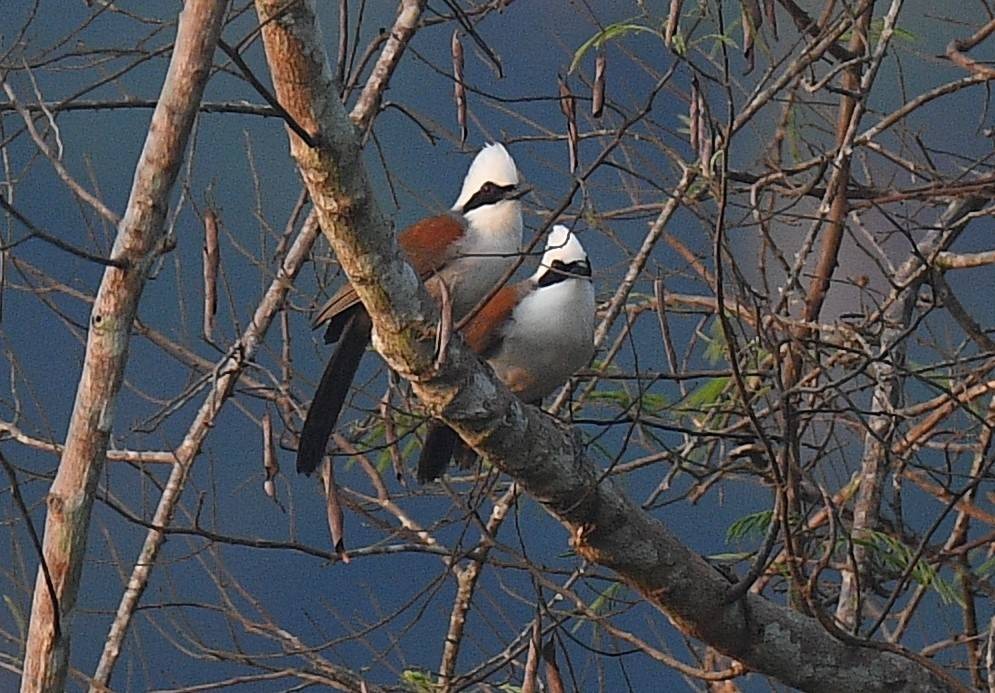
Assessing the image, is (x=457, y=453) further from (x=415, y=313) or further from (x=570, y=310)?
(x=415, y=313)

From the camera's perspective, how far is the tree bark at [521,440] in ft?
5.43

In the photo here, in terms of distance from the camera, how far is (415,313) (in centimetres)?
193

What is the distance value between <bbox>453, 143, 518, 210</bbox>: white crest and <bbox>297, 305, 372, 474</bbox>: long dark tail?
18.8 inches

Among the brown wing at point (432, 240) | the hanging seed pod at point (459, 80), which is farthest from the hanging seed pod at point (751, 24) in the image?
the brown wing at point (432, 240)

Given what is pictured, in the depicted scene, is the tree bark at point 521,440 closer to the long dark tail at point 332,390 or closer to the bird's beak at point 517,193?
the long dark tail at point 332,390

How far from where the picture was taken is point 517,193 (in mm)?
3018

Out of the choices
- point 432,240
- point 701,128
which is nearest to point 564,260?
point 432,240

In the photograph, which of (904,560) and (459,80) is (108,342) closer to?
(459,80)

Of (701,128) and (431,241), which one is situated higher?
(431,241)

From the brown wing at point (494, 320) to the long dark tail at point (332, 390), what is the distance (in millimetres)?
335

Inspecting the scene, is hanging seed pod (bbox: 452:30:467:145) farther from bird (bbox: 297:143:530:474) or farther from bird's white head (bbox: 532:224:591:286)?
bird's white head (bbox: 532:224:591:286)

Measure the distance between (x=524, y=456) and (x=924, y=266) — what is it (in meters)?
1.16

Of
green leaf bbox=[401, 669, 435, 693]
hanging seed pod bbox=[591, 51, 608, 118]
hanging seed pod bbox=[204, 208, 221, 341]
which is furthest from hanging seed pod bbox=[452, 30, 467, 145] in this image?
green leaf bbox=[401, 669, 435, 693]

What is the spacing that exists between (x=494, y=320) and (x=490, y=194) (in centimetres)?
→ 27
